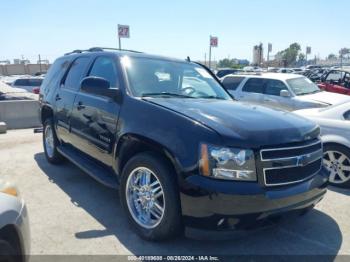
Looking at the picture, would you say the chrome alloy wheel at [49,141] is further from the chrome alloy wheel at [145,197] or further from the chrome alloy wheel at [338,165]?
the chrome alloy wheel at [338,165]

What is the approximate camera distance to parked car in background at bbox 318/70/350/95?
45.2 ft

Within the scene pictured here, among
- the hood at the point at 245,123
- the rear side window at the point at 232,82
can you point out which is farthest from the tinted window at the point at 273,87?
the hood at the point at 245,123

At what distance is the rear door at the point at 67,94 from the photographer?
5.11 meters

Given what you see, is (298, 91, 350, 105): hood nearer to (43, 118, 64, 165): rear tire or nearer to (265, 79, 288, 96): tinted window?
(265, 79, 288, 96): tinted window

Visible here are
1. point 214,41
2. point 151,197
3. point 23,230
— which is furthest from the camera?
point 214,41

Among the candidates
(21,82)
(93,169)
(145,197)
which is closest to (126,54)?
(93,169)

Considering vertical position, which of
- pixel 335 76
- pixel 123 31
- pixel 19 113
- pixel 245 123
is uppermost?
pixel 123 31

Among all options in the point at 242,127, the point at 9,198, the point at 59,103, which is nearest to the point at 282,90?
the point at 59,103

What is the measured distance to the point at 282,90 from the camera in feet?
32.8

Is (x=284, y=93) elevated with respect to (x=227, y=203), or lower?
elevated

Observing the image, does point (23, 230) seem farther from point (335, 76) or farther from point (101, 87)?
point (335, 76)

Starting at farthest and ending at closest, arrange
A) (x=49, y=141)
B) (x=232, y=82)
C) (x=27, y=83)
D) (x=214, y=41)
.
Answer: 1. (x=214, y=41)
2. (x=27, y=83)
3. (x=232, y=82)
4. (x=49, y=141)

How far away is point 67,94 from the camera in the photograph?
5270 mm

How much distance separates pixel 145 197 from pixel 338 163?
328 centimetres
